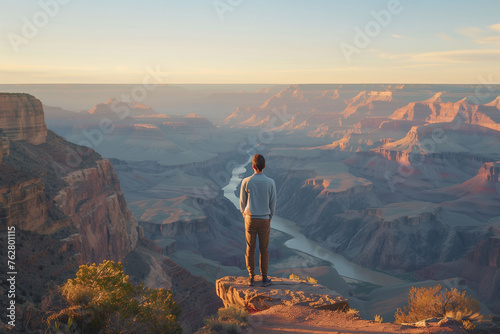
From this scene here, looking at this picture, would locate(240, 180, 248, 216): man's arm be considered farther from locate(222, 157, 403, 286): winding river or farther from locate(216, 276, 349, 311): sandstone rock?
locate(222, 157, 403, 286): winding river

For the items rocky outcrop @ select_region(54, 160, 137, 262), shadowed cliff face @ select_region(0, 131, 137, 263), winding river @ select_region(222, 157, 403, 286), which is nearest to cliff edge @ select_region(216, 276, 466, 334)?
shadowed cliff face @ select_region(0, 131, 137, 263)

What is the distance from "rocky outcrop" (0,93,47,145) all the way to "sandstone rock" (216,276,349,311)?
31442 mm

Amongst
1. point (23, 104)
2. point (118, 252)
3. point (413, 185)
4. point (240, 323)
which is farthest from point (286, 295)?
point (413, 185)

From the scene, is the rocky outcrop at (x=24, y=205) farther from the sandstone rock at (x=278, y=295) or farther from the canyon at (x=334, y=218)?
the sandstone rock at (x=278, y=295)

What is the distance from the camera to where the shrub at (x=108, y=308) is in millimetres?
9891

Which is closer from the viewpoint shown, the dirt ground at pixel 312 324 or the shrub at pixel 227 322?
the shrub at pixel 227 322

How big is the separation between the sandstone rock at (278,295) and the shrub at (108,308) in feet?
→ 9.76

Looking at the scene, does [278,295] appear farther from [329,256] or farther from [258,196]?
[329,256]

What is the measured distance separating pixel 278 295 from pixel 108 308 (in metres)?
5.50

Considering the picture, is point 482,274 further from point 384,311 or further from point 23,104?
point 23,104

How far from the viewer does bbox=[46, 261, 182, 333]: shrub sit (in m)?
9.89

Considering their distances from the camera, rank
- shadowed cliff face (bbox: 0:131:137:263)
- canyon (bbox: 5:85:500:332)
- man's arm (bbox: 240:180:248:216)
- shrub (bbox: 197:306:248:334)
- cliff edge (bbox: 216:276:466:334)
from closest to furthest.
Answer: shrub (bbox: 197:306:248:334) → cliff edge (bbox: 216:276:466:334) → man's arm (bbox: 240:180:248:216) → shadowed cliff face (bbox: 0:131:137:263) → canyon (bbox: 5:85:500:332)

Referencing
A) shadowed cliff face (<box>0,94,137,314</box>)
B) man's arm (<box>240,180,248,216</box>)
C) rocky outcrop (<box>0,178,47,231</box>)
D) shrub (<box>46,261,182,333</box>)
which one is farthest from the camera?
rocky outcrop (<box>0,178,47,231</box>)

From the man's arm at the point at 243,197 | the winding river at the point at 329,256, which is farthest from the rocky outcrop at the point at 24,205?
the winding river at the point at 329,256
